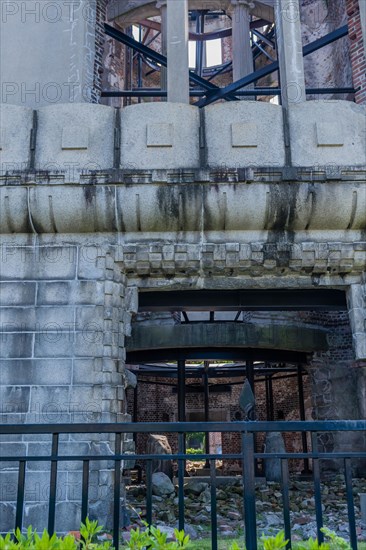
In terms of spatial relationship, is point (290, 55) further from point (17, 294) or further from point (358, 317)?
point (17, 294)

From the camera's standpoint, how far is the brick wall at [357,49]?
10.4 metres

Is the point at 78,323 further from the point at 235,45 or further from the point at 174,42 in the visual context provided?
the point at 235,45

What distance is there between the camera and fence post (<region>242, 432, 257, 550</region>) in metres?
→ 2.53

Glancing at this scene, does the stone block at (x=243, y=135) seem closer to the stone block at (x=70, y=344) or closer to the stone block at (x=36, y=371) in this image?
the stone block at (x=70, y=344)

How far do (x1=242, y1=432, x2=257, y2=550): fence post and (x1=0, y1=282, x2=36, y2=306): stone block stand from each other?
364 cm

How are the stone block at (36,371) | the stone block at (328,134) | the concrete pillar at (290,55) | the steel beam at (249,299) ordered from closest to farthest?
the stone block at (36,371), the stone block at (328,134), the concrete pillar at (290,55), the steel beam at (249,299)

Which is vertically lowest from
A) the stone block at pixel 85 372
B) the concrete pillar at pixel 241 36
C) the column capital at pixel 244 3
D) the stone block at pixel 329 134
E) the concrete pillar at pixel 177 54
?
the stone block at pixel 85 372

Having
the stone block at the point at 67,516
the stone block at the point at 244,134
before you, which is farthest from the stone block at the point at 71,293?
the stone block at the point at 244,134

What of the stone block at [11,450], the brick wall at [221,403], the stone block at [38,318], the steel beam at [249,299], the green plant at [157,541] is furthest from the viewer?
the brick wall at [221,403]

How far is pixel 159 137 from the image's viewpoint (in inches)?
227

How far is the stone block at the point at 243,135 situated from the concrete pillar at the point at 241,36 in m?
10.7

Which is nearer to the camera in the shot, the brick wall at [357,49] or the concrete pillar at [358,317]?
the concrete pillar at [358,317]

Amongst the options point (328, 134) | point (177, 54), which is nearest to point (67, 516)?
point (328, 134)

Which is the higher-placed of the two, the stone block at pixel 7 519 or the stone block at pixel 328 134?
the stone block at pixel 328 134
